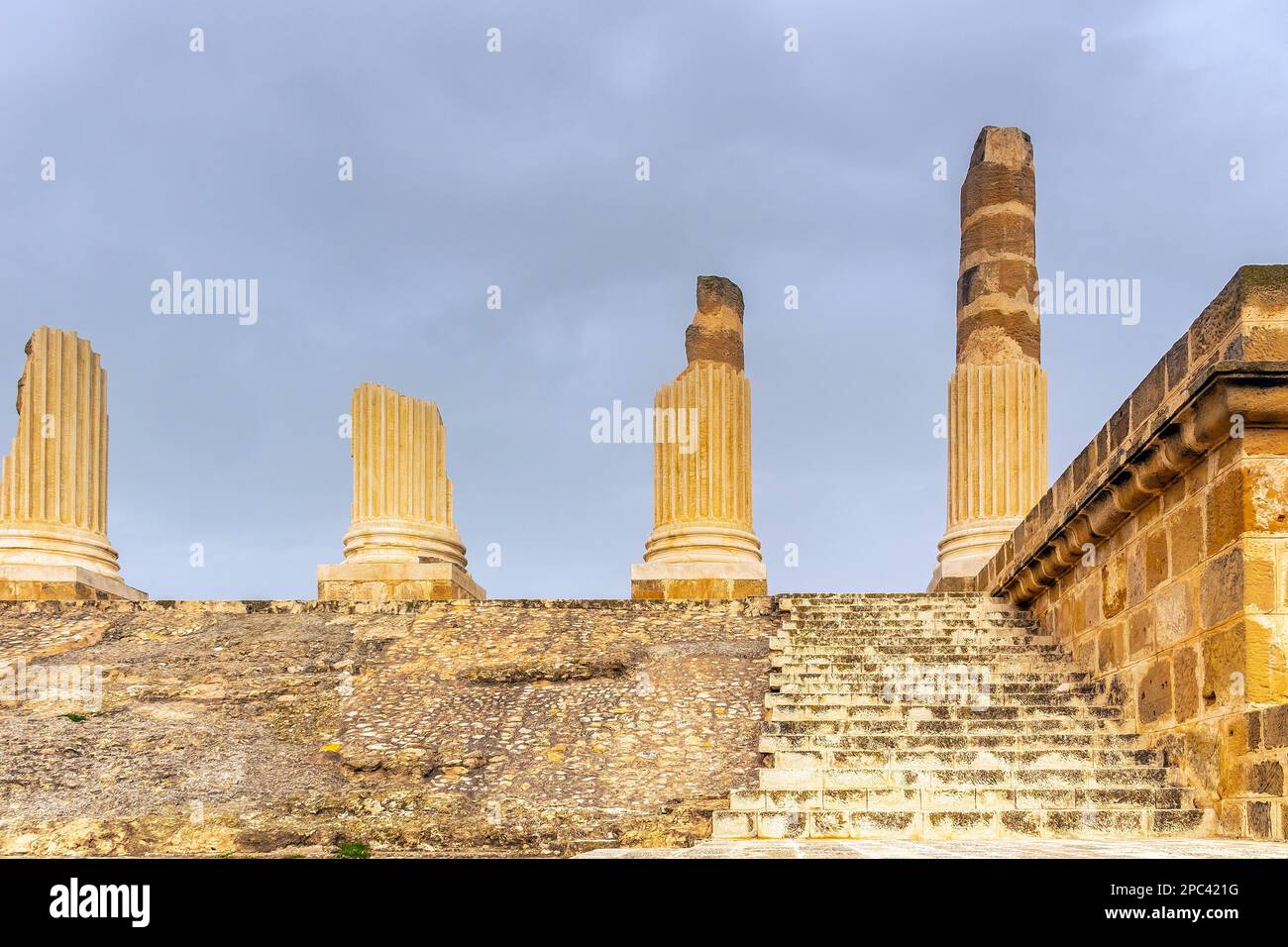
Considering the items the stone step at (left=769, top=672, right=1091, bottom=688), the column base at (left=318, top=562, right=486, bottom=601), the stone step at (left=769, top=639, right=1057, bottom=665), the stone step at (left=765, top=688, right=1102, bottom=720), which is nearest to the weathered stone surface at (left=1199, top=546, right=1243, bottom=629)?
the stone step at (left=765, top=688, right=1102, bottom=720)

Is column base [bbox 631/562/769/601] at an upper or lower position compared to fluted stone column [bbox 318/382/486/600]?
lower

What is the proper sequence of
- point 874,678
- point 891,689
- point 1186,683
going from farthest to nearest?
point 874,678
point 891,689
point 1186,683

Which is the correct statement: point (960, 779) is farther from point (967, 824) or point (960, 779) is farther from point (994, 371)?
point (994, 371)

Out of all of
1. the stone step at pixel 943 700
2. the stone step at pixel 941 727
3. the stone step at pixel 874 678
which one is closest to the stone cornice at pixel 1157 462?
the stone step at pixel 874 678

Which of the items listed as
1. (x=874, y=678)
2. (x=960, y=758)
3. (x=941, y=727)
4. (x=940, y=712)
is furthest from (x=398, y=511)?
(x=960, y=758)

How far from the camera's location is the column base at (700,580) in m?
12.4

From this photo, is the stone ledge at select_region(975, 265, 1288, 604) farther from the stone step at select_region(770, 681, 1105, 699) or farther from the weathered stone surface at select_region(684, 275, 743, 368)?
the weathered stone surface at select_region(684, 275, 743, 368)

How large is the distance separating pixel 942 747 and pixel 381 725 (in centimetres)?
358

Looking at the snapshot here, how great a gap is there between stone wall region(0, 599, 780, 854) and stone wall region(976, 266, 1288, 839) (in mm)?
2385

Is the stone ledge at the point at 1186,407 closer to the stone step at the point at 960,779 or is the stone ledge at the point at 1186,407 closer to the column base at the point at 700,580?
the stone step at the point at 960,779

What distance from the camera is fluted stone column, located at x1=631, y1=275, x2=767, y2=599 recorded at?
12570mm

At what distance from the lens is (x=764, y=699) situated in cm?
782

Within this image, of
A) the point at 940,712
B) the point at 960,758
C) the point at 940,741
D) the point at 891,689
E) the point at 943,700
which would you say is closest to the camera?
the point at 960,758

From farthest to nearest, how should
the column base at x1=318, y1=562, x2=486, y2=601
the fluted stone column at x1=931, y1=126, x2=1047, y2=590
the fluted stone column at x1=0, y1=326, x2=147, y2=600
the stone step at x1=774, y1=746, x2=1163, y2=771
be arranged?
the fluted stone column at x1=931, y1=126, x2=1047, y2=590 → the column base at x1=318, y1=562, x2=486, y2=601 → the fluted stone column at x1=0, y1=326, x2=147, y2=600 → the stone step at x1=774, y1=746, x2=1163, y2=771
